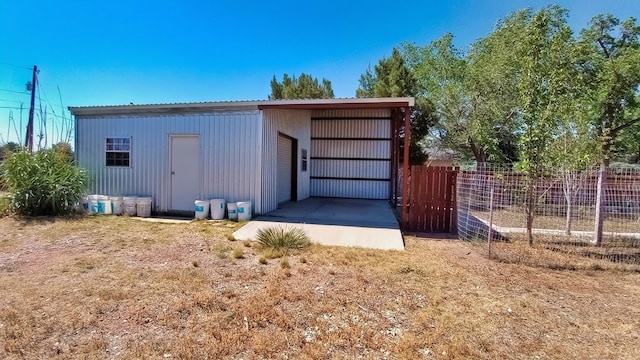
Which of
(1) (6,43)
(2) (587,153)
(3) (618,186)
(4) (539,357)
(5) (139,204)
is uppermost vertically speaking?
(1) (6,43)

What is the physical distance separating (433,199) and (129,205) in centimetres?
755

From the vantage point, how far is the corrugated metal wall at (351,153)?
1316 cm

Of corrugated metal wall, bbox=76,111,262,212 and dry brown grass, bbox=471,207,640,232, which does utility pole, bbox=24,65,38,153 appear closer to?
corrugated metal wall, bbox=76,111,262,212

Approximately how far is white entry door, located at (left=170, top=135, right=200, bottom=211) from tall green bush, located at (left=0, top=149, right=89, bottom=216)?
7.51 ft

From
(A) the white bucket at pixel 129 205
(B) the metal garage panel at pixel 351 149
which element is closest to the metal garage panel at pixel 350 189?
(B) the metal garage panel at pixel 351 149

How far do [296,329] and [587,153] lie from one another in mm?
6745

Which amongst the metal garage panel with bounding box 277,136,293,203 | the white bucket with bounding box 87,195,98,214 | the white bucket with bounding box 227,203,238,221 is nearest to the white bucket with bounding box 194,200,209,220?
the white bucket with bounding box 227,203,238,221

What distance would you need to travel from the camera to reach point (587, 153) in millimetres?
6320

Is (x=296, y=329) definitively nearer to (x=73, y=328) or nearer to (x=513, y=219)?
(x=73, y=328)

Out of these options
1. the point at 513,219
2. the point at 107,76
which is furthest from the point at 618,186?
the point at 107,76

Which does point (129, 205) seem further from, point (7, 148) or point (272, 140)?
point (272, 140)

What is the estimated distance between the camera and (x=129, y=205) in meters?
8.30

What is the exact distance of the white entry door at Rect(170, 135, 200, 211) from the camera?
8508 millimetres

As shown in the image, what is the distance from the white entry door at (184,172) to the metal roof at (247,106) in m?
0.81
